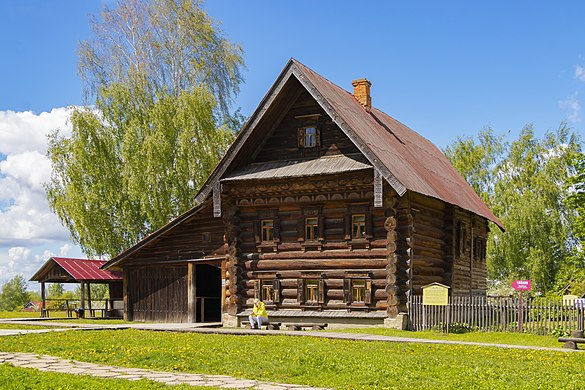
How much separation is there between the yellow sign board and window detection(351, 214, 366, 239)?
3.52 metres

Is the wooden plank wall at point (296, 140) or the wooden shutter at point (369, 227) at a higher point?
the wooden plank wall at point (296, 140)

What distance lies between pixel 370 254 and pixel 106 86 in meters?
24.4

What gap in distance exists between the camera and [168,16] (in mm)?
45594

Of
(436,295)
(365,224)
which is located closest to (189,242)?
(365,224)

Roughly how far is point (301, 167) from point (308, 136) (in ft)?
5.05

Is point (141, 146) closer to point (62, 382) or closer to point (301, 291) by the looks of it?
point (301, 291)

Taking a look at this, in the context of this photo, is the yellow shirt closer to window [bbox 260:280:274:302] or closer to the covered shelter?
window [bbox 260:280:274:302]

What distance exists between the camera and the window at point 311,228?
28969mm

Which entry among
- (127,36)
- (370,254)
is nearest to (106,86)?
(127,36)

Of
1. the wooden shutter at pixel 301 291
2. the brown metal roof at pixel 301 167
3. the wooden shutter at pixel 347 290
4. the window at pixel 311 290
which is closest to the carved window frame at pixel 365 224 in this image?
the wooden shutter at pixel 347 290

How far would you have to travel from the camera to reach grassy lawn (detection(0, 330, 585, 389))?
43.3 feet

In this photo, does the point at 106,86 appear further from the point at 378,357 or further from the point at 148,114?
the point at 378,357

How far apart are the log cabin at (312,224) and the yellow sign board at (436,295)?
100cm

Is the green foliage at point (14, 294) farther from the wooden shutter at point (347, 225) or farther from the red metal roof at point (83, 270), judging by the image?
the wooden shutter at point (347, 225)
